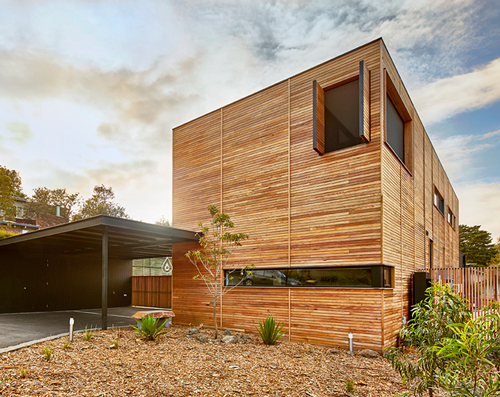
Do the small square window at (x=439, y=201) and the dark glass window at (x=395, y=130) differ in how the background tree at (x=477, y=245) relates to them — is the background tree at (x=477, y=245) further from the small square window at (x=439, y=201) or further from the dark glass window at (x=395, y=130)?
the dark glass window at (x=395, y=130)

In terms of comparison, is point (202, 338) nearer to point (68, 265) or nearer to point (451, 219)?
point (68, 265)

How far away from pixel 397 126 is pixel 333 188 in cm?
340

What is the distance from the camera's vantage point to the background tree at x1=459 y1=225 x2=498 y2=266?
3691cm

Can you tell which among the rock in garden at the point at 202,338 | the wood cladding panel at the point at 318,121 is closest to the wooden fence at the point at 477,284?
the wood cladding panel at the point at 318,121

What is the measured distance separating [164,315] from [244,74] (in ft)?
31.0

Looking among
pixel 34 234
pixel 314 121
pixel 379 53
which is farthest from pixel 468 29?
pixel 34 234

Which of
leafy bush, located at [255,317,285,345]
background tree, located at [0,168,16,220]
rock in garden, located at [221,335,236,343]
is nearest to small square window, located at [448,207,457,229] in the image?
leafy bush, located at [255,317,285,345]

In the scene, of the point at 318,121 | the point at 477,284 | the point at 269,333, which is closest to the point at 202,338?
the point at 269,333

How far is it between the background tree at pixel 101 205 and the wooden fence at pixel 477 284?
37071 mm

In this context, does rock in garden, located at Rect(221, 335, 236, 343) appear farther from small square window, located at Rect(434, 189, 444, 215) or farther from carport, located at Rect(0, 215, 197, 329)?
small square window, located at Rect(434, 189, 444, 215)

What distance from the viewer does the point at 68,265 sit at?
56.1 ft

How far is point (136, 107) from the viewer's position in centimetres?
1767

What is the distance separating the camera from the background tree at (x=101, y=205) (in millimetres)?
38838

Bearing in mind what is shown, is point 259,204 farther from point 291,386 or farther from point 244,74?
point 244,74
